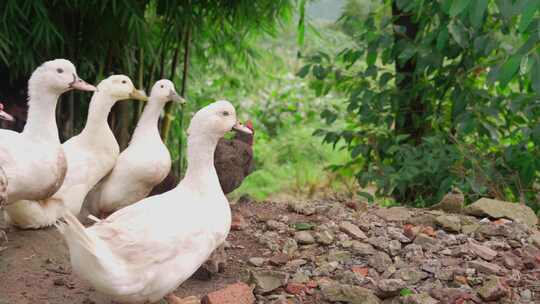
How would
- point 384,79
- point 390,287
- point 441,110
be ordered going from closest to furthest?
point 390,287
point 384,79
point 441,110

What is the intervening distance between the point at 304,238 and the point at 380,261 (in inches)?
16.6

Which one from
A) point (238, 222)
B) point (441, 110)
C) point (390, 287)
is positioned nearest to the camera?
point (390, 287)

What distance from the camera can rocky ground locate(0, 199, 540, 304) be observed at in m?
2.76

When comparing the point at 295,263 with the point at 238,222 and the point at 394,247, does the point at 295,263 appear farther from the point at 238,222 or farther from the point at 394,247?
the point at 238,222

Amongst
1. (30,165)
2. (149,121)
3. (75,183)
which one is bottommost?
(75,183)

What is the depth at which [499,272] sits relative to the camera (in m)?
2.95

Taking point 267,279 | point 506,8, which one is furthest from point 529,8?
point 267,279

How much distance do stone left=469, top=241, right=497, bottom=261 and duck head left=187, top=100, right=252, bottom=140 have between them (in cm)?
127

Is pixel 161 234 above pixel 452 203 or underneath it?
above

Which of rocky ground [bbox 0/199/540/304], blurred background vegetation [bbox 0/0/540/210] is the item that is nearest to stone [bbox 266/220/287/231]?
rocky ground [bbox 0/199/540/304]

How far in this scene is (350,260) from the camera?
3.10 metres

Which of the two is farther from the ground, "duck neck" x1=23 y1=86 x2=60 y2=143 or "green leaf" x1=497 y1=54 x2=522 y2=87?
"green leaf" x1=497 y1=54 x2=522 y2=87

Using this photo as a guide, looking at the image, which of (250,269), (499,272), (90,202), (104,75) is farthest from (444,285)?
(104,75)

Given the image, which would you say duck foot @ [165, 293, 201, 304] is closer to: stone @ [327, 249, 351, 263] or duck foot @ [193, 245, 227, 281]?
duck foot @ [193, 245, 227, 281]
